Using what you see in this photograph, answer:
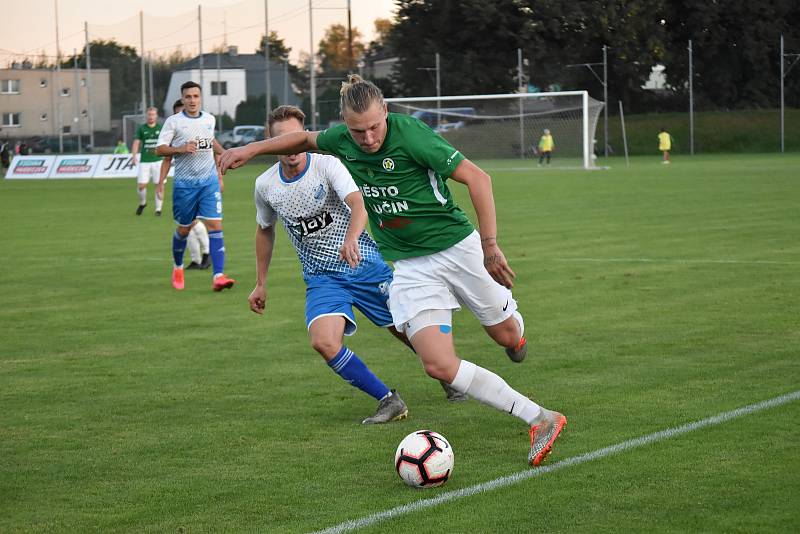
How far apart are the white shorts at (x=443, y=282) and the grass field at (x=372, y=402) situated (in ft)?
2.38

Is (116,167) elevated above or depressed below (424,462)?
above

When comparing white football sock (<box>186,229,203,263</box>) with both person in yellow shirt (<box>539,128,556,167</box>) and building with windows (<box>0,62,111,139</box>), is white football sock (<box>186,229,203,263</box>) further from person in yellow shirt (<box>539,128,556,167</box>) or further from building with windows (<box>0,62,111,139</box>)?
building with windows (<box>0,62,111,139</box>)

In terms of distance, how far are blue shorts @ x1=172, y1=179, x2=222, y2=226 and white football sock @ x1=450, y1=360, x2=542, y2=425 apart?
835cm

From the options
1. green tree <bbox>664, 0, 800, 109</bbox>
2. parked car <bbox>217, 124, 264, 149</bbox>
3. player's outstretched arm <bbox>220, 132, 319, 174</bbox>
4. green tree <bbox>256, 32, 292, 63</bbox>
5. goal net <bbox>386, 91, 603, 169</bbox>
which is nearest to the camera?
player's outstretched arm <bbox>220, 132, 319, 174</bbox>

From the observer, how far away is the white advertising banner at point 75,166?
45344 mm

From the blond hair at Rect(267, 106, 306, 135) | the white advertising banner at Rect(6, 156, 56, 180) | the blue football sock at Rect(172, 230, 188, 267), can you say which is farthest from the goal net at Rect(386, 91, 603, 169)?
the blond hair at Rect(267, 106, 306, 135)

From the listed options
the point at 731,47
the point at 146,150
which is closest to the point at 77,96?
the point at 146,150

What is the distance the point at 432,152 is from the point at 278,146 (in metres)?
0.88

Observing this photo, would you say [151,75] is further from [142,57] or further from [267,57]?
[267,57]

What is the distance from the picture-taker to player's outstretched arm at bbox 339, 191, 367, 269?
6.34 m

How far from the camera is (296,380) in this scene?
828 cm

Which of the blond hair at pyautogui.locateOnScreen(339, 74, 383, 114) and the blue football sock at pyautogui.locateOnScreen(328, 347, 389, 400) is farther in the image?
the blue football sock at pyautogui.locateOnScreen(328, 347, 389, 400)

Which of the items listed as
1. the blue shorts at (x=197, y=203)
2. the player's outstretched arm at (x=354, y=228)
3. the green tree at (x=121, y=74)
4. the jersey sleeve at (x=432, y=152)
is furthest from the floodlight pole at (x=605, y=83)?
the jersey sleeve at (x=432, y=152)

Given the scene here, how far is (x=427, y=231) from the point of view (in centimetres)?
629
